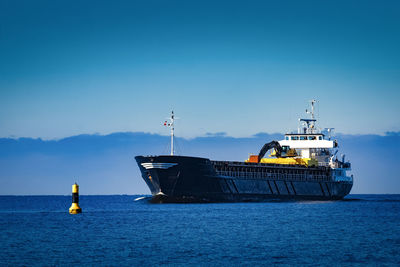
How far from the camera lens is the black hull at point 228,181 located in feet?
232

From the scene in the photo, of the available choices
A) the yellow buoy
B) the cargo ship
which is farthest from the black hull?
the yellow buoy

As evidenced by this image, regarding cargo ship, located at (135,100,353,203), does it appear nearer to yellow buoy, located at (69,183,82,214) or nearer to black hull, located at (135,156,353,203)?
black hull, located at (135,156,353,203)

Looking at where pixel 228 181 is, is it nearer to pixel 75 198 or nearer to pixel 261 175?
pixel 261 175

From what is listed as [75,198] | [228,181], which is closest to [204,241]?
[75,198]

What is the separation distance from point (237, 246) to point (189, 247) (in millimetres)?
2950

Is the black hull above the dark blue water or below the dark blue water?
above

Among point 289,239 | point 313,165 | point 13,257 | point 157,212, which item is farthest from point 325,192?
point 13,257

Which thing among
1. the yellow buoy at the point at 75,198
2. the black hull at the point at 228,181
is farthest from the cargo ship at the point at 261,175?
the yellow buoy at the point at 75,198

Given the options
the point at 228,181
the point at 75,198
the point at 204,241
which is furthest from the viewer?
the point at 228,181

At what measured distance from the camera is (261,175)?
276 feet

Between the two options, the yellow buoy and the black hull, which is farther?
the black hull

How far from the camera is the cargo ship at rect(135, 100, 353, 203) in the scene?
71.1 metres

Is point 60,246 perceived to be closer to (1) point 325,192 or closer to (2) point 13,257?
(2) point 13,257

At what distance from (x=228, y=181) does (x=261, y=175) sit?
802 cm
